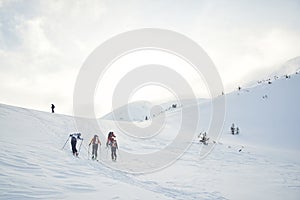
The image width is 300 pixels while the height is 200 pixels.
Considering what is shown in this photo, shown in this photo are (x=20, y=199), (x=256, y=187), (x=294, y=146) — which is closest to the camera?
(x=20, y=199)

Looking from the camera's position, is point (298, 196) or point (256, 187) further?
point (256, 187)

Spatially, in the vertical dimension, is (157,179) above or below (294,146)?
below

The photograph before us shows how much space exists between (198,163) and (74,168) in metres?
7.40

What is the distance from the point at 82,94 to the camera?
25.9 meters

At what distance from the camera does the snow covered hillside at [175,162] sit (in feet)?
24.9

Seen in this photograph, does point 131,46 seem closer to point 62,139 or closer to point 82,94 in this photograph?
point 82,94

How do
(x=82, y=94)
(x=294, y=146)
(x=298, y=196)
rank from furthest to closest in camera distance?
(x=82, y=94) < (x=294, y=146) < (x=298, y=196)

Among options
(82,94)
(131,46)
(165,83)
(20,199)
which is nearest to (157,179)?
(20,199)

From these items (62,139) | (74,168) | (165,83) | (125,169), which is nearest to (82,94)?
(62,139)

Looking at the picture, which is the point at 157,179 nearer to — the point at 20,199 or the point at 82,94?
the point at 20,199

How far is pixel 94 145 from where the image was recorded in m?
14.3

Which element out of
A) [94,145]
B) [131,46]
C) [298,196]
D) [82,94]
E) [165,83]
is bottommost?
[298,196]

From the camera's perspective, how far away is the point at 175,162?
14750 mm

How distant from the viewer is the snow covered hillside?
758cm
